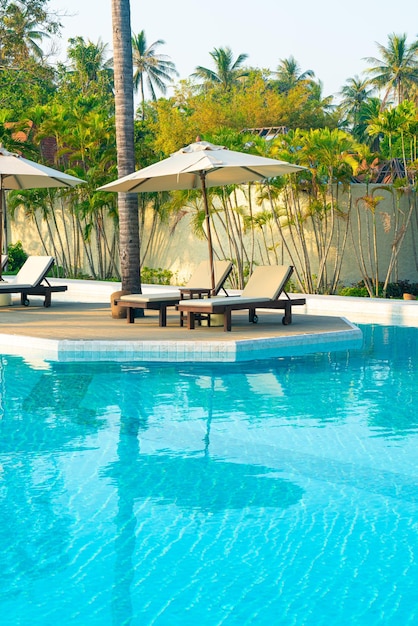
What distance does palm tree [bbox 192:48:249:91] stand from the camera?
5919 cm

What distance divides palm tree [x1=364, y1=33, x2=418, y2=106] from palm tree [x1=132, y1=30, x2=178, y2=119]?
1436cm

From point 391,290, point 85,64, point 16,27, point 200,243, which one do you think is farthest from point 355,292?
point 85,64

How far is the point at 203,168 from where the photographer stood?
42.3 feet

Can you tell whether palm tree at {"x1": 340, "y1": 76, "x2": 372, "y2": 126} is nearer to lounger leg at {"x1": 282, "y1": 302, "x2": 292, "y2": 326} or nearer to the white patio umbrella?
the white patio umbrella

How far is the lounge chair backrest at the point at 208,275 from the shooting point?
14.7 m

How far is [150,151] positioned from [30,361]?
13.9m

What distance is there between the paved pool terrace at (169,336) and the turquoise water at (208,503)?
1.41 meters

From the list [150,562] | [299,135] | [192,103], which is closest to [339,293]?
[299,135]

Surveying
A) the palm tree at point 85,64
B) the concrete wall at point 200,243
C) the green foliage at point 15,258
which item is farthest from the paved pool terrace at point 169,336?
the palm tree at point 85,64

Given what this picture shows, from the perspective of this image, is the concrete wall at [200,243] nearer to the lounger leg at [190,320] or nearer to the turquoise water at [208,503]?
the lounger leg at [190,320]

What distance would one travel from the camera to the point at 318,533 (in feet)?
17.0

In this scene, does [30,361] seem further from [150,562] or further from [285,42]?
[285,42]

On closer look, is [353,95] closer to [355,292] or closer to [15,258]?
[15,258]

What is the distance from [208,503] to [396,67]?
54879 millimetres
